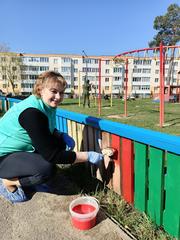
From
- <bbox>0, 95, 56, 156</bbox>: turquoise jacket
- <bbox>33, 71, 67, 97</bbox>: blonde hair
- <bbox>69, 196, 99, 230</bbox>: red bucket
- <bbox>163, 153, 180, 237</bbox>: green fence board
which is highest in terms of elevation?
<bbox>33, 71, 67, 97</bbox>: blonde hair

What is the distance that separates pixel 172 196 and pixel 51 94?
1301 millimetres

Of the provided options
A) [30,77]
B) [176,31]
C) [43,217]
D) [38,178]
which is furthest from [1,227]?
[30,77]

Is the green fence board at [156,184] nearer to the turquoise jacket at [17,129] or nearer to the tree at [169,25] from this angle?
the turquoise jacket at [17,129]

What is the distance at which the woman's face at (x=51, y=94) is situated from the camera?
2207 mm

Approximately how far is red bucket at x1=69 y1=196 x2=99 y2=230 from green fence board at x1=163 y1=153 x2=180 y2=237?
575 millimetres

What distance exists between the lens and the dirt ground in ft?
6.50

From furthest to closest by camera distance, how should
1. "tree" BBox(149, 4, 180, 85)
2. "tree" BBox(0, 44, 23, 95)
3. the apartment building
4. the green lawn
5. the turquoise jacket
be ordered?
the apartment building, "tree" BBox(0, 44, 23, 95), "tree" BBox(149, 4, 180, 85), the green lawn, the turquoise jacket

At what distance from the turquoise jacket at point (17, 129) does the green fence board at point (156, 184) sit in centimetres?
101

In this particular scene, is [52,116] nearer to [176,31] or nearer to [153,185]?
[153,185]

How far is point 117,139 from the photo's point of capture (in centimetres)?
234

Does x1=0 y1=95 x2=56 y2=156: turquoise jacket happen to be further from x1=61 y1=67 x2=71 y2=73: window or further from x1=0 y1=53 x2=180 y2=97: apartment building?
x1=61 y1=67 x2=71 y2=73: window

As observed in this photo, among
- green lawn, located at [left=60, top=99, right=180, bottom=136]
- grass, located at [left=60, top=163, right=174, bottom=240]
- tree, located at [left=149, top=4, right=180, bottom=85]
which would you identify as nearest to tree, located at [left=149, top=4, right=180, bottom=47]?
tree, located at [left=149, top=4, right=180, bottom=85]

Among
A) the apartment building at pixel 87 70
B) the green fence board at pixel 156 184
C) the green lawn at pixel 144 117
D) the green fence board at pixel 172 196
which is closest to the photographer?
the green fence board at pixel 172 196

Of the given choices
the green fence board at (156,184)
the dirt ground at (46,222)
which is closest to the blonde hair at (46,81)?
the green fence board at (156,184)
